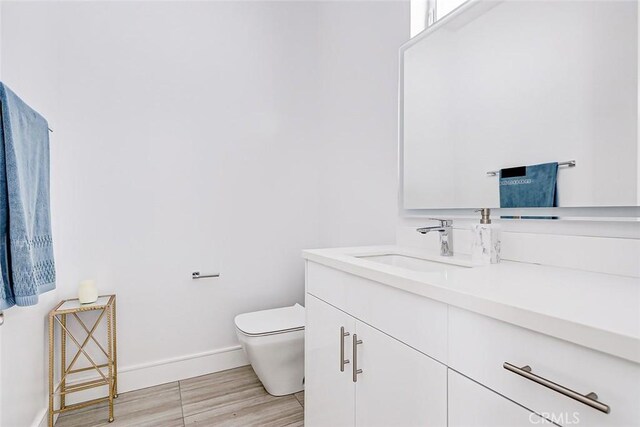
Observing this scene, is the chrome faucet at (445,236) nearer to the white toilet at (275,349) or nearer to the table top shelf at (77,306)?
the white toilet at (275,349)

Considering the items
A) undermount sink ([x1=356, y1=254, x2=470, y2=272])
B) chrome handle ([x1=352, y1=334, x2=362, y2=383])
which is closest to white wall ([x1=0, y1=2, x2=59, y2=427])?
chrome handle ([x1=352, y1=334, x2=362, y2=383])

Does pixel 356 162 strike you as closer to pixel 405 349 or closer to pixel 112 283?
pixel 405 349

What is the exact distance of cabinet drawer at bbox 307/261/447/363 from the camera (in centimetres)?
78

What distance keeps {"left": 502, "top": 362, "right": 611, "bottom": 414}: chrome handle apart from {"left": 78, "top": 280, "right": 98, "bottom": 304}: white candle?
1.91 metres

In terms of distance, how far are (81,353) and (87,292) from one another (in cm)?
38

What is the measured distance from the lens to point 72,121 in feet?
5.94

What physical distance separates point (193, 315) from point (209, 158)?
1006 millimetres

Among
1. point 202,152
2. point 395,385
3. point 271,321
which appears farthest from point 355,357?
point 202,152

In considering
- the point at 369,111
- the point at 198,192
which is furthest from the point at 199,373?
the point at 369,111

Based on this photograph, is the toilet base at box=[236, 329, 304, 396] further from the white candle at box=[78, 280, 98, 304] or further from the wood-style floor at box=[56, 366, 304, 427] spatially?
the white candle at box=[78, 280, 98, 304]

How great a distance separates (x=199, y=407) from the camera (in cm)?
177

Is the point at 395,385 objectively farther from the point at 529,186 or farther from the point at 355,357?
the point at 529,186

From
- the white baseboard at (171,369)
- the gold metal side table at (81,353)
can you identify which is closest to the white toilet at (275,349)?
the white baseboard at (171,369)

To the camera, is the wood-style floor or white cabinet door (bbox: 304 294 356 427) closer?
white cabinet door (bbox: 304 294 356 427)
